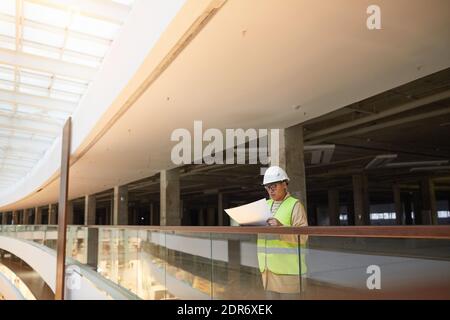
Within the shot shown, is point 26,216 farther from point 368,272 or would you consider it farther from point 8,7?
point 368,272

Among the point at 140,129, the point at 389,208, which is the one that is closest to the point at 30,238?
the point at 140,129

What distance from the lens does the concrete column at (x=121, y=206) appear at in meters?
18.1

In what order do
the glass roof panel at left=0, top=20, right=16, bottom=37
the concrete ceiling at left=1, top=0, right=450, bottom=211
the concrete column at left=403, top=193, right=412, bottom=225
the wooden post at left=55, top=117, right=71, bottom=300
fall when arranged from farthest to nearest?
the concrete column at left=403, top=193, right=412, bottom=225 < the wooden post at left=55, top=117, right=71, bottom=300 < the glass roof panel at left=0, top=20, right=16, bottom=37 < the concrete ceiling at left=1, top=0, right=450, bottom=211

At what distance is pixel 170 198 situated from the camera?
514 inches

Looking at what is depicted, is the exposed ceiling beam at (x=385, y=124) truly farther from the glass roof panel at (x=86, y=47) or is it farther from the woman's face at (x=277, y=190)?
the woman's face at (x=277, y=190)

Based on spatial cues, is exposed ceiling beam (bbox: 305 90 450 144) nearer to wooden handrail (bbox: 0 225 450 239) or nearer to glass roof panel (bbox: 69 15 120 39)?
glass roof panel (bbox: 69 15 120 39)

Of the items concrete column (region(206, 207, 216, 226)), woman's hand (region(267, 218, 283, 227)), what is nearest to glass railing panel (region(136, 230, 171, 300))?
woman's hand (region(267, 218, 283, 227))

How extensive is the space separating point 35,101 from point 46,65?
2571 millimetres

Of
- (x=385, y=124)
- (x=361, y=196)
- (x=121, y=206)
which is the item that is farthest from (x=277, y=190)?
(x=121, y=206)

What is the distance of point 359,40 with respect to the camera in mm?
4352

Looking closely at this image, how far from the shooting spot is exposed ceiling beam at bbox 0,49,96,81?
321 inches

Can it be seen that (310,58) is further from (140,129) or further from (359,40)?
(140,129)

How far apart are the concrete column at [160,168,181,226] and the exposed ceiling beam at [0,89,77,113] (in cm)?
372

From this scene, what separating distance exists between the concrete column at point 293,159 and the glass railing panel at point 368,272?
4.20 m
